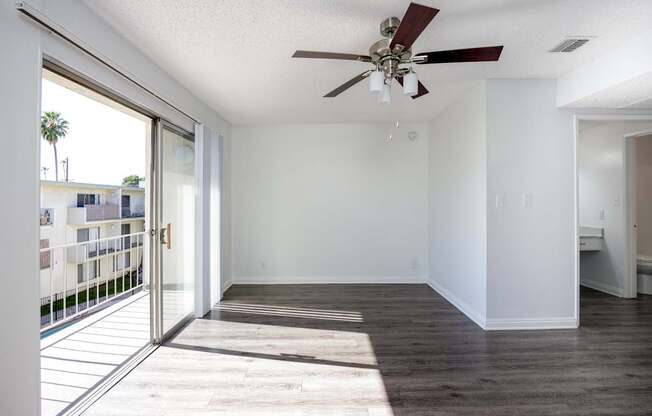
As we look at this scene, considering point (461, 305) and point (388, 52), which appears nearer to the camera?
point (388, 52)

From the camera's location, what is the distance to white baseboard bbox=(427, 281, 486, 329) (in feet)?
10.7

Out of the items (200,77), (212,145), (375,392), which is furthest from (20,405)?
(212,145)

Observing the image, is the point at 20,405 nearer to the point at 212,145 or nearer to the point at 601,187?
the point at 212,145

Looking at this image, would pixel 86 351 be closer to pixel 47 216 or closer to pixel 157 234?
pixel 157 234

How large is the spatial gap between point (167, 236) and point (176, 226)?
237mm

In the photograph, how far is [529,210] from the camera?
3.19m

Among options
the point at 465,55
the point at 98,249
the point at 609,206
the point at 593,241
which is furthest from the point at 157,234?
the point at 609,206

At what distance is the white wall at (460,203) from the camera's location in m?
3.27

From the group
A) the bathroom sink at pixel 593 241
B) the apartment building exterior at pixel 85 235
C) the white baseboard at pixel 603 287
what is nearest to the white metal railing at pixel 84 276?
the apartment building exterior at pixel 85 235

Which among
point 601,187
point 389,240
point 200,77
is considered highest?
point 200,77

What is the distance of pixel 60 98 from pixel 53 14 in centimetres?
155

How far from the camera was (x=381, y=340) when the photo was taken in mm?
2914

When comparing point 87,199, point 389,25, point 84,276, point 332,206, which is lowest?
point 84,276

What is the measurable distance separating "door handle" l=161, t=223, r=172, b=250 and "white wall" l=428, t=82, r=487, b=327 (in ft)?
10.5
